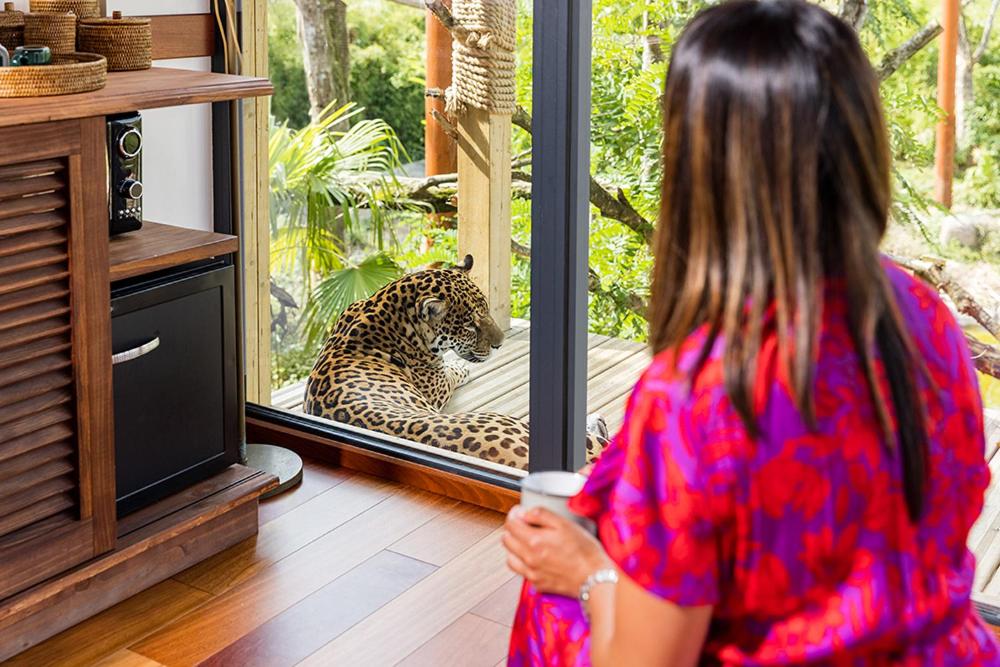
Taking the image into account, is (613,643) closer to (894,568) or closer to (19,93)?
(894,568)

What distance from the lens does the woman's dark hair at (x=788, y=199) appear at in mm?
1021

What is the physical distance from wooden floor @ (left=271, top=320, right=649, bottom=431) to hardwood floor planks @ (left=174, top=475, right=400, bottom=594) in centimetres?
33

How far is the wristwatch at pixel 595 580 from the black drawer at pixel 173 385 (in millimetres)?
1286

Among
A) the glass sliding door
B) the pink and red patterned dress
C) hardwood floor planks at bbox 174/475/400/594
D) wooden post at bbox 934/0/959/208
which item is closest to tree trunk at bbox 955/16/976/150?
wooden post at bbox 934/0/959/208

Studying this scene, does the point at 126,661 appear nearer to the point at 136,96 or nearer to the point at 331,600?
the point at 331,600

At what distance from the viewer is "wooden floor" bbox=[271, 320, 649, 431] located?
272 centimetres

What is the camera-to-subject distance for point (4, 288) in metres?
2.00

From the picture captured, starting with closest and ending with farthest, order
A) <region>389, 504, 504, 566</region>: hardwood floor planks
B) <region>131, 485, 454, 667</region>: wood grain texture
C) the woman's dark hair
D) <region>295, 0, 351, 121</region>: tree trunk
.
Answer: the woman's dark hair < <region>131, 485, 454, 667</region>: wood grain texture < <region>389, 504, 504, 566</region>: hardwood floor planks < <region>295, 0, 351, 121</region>: tree trunk

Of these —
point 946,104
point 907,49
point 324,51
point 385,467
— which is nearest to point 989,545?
point 946,104

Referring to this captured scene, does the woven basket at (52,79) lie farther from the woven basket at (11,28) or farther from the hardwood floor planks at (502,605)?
the hardwood floor planks at (502,605)

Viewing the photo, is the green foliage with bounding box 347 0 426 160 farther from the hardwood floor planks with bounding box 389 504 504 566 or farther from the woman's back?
the woman's back

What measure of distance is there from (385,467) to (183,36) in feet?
3.70

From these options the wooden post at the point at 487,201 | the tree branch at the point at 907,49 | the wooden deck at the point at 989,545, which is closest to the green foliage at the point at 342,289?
the wooden post at the point at 487,201

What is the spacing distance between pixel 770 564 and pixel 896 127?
138 centimetres
